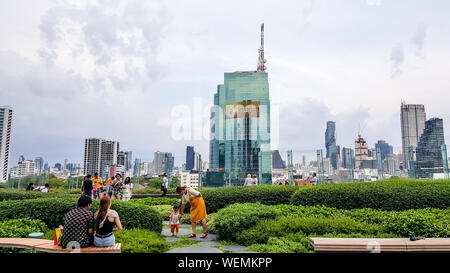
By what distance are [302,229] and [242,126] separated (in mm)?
64058

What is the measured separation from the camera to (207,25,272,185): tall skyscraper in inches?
714

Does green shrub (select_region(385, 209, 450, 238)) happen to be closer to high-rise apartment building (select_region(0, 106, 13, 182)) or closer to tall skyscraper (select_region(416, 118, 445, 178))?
tall skyscraper (select_region(416, 118, 445, 178))

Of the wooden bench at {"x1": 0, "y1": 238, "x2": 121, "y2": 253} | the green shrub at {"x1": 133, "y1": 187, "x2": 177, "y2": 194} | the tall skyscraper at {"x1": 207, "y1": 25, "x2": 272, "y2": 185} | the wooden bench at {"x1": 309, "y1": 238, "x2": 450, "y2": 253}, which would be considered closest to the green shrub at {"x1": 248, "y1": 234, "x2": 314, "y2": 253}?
the wooden bench at {"x1": 309, "y1": 238, "x2": 450, "y2": 253}

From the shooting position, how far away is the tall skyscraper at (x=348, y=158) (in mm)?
15602

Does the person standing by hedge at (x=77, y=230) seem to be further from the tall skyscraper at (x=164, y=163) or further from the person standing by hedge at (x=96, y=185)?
the tall skyscraper at (x=164, y=163)

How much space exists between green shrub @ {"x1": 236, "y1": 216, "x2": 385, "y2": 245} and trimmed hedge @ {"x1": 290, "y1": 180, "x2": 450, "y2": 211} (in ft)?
A: 5.92

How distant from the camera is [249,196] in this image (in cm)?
985

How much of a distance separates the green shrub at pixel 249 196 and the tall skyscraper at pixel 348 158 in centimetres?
691

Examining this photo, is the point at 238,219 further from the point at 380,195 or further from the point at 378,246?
the point at 380,195

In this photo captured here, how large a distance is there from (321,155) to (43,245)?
1394 cm

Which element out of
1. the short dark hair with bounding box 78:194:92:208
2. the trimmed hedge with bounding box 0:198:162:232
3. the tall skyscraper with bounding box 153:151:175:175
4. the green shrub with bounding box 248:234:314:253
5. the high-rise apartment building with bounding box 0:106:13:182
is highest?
the high-rise apartment building with bounding box 0:106:13:182

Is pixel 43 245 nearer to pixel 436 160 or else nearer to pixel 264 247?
pixel 264 247

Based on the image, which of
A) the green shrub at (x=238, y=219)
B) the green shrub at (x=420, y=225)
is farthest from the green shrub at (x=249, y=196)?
the green shrub at (x=420, y=225)
